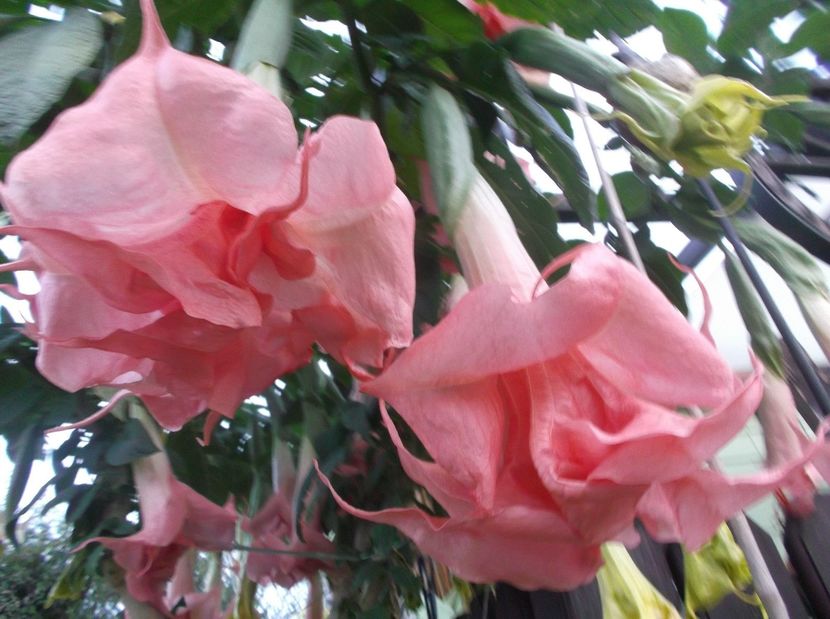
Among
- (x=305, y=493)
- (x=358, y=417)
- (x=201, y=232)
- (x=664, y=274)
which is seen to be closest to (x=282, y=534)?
(x=305, y=493)

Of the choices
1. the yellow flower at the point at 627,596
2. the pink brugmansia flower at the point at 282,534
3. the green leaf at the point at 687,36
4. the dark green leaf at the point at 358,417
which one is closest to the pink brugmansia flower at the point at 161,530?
the pink brugmansia flower at the point at 282,534

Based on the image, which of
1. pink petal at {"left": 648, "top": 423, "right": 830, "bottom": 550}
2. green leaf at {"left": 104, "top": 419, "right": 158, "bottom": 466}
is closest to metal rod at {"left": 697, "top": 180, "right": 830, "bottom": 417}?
pink petal at {"left": 648, "top": 423, "right": 830, "bottom": 550}

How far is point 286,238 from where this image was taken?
0.74 ft

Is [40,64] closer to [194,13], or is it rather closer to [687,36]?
[194,13]

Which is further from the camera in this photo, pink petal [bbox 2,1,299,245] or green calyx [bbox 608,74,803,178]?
green calyx [bbox 608,74,803,178]

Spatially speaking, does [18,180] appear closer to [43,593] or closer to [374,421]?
[374,421]

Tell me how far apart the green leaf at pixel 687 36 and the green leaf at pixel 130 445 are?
0.51 m

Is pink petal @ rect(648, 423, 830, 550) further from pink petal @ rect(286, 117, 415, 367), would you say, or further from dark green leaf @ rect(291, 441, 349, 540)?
dark green leaf @ rect(291, 441, 349, 540)

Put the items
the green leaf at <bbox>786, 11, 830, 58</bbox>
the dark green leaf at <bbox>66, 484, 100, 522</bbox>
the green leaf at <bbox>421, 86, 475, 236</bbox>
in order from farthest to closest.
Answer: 1. the dark green leaf at <bbox>66, 484, 100, 522</bbox>
2. the green leaf at <bbox>786, 11, 830, 58</bbox>
3. the green leaf at <bbox>421, 86, 475, 236</bbox>

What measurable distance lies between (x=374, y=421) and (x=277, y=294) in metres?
0.35

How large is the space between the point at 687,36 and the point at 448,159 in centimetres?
30

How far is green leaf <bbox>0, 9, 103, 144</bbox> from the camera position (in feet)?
0.89

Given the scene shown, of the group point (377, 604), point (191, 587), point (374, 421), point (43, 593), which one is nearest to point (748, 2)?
point (374, 421)

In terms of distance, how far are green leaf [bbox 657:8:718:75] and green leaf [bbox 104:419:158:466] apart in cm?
51
